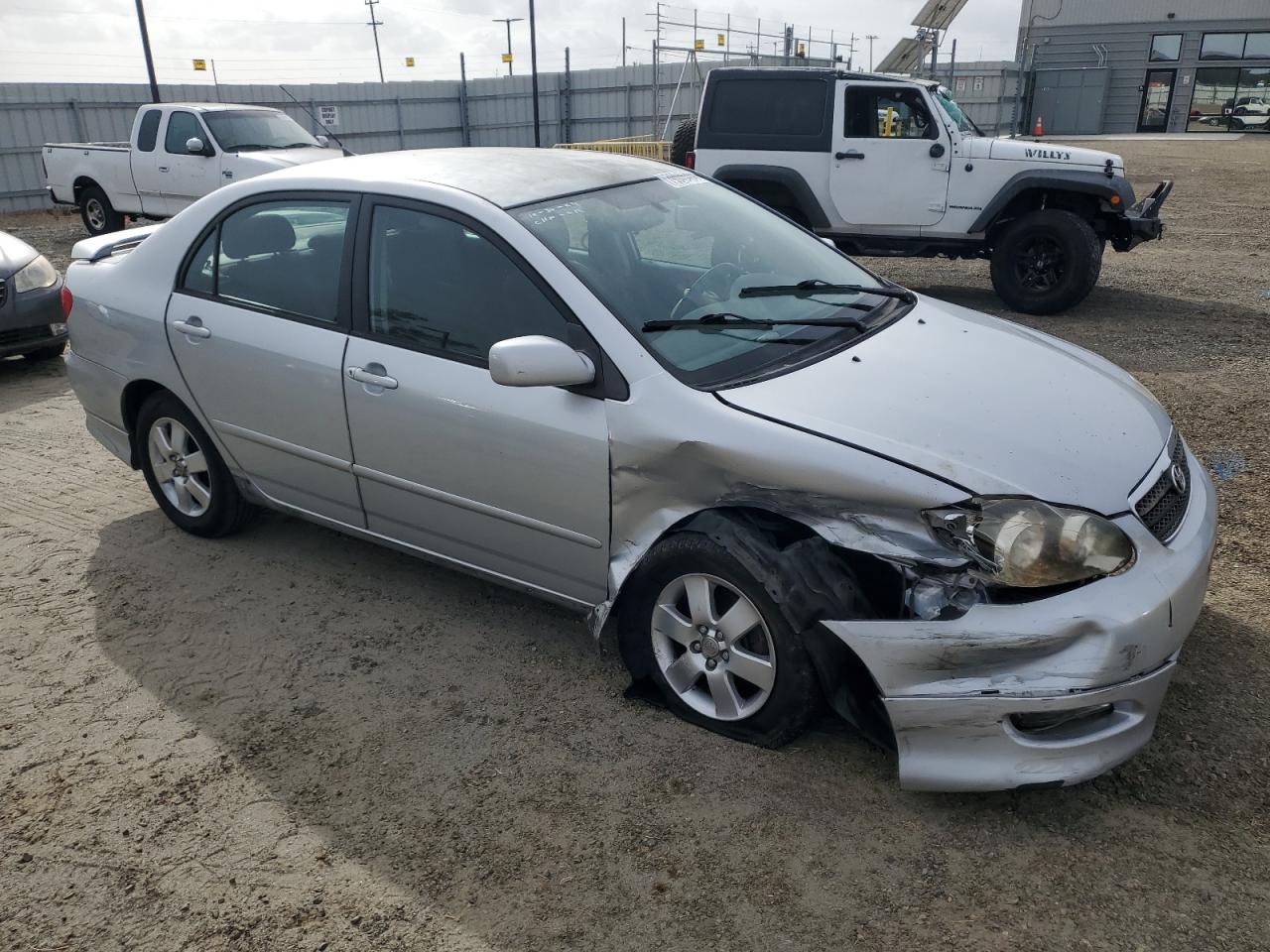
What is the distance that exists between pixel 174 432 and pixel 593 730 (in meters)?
2.48

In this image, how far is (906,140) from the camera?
9.10 m

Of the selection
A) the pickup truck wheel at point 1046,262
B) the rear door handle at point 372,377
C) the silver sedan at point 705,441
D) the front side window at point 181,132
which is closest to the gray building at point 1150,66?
the pickup truck wheel at point 1046,262

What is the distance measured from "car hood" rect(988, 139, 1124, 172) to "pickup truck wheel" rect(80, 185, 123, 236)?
1208cm

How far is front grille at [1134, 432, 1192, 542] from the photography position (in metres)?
2.76

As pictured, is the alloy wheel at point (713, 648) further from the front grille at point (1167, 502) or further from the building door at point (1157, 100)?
the building door at point (1157, 100)

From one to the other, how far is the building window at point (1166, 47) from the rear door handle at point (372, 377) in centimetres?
4008

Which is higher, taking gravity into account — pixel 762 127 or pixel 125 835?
pixel 762 127

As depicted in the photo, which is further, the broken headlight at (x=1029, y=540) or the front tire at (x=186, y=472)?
the front tire at (x=186, y=472)

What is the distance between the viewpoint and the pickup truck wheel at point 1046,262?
28.0 ft

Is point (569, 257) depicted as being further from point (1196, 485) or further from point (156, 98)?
point (156, 98)

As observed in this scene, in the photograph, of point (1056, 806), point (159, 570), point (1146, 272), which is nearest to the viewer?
point (1056, 806)

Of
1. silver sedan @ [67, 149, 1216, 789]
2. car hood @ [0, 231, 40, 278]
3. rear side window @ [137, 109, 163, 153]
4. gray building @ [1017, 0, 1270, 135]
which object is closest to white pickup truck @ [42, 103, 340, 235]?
rear side window @ [137, 109, 163, 153]

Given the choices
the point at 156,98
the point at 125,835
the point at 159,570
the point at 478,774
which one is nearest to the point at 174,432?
the point at 159,570

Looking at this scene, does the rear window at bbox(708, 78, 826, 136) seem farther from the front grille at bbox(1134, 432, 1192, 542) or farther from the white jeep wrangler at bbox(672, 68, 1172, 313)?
the front grille at bbox(1134, 432, 1192, 542)
